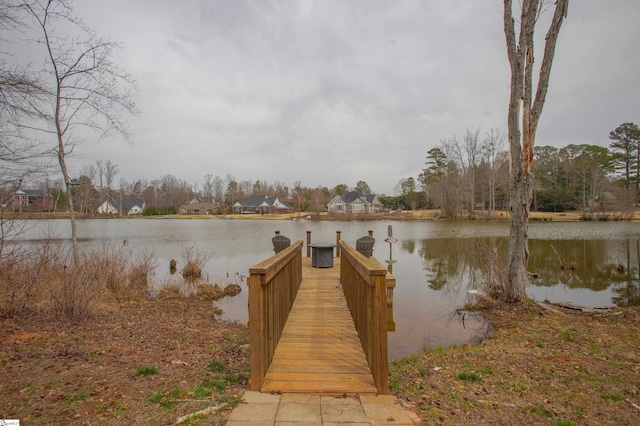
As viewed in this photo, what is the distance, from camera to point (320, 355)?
3.94 m

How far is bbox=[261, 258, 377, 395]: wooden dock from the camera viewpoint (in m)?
3.21

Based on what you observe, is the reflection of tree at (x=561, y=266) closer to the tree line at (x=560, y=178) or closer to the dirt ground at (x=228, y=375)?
the dirt ground at (x=228, y=375)

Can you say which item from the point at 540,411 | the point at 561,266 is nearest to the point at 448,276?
the point at 561,266

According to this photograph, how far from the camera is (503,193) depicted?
5116cm

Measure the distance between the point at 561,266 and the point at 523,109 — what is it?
32.1ft

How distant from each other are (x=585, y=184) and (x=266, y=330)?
56.5 meters

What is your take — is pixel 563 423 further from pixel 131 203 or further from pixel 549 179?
pixel 131 203

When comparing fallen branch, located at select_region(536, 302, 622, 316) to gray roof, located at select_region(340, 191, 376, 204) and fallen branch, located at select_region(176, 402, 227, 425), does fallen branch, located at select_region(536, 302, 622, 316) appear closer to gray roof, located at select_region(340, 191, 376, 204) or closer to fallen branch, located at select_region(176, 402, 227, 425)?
fallen branch, located at select_region(176, 402, 227, 425)

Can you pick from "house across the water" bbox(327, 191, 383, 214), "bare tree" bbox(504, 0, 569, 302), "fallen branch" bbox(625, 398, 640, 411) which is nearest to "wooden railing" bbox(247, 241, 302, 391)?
"fallen branch" bbox(625, 398, 640, 411)

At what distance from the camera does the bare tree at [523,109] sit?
24.7 feet

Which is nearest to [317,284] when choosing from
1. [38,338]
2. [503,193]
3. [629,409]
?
[38,338]

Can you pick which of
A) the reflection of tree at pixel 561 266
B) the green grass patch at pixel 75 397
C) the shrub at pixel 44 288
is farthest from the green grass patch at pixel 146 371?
the reflection of tree at pixel 561 266

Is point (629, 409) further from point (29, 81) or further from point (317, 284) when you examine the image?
point (29, 81)

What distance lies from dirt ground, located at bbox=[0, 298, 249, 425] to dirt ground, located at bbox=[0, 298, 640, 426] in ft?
0.03
